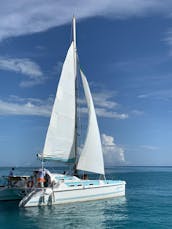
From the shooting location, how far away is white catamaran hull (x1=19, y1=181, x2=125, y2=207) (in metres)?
24.8

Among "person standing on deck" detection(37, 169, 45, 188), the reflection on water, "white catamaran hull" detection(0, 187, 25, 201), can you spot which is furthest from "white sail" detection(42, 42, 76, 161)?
the reflection on water

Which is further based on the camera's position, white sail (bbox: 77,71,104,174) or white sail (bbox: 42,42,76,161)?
white sail (bbox: 77,71,104,174)

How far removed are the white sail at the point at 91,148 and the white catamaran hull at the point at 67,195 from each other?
72.4 inches

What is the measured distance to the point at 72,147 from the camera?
2870 centimetres

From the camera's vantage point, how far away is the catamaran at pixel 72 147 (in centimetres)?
2620

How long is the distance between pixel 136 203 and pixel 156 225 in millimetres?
8222

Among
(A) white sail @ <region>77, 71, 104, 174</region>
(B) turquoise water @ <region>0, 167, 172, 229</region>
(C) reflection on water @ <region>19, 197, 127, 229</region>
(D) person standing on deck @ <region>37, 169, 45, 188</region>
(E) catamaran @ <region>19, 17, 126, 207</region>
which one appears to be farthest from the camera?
(A) white sail @ <region>77, 71, 104, 174</region>

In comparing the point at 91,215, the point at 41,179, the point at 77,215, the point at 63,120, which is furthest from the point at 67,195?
the point at 63,120

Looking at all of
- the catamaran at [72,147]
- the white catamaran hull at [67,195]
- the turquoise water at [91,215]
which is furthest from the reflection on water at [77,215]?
the catamaran at [72,147]

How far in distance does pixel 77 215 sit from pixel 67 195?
13.1 feet

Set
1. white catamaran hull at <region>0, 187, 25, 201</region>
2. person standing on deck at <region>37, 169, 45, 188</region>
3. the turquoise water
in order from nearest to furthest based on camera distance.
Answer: the turquoise water → person standing on deck at <region>37, 169, 45, 188</region> → white catamaran hull at <region>0, 187, 25, 201</region>

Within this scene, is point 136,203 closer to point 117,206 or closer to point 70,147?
point 117,206

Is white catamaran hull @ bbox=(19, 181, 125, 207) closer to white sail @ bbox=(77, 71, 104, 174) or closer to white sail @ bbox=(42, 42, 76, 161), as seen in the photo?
white sail @ bbox=(77, 71, 104, 174)

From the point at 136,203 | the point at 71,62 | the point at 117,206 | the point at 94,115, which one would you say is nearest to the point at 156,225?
the point at 117,206
